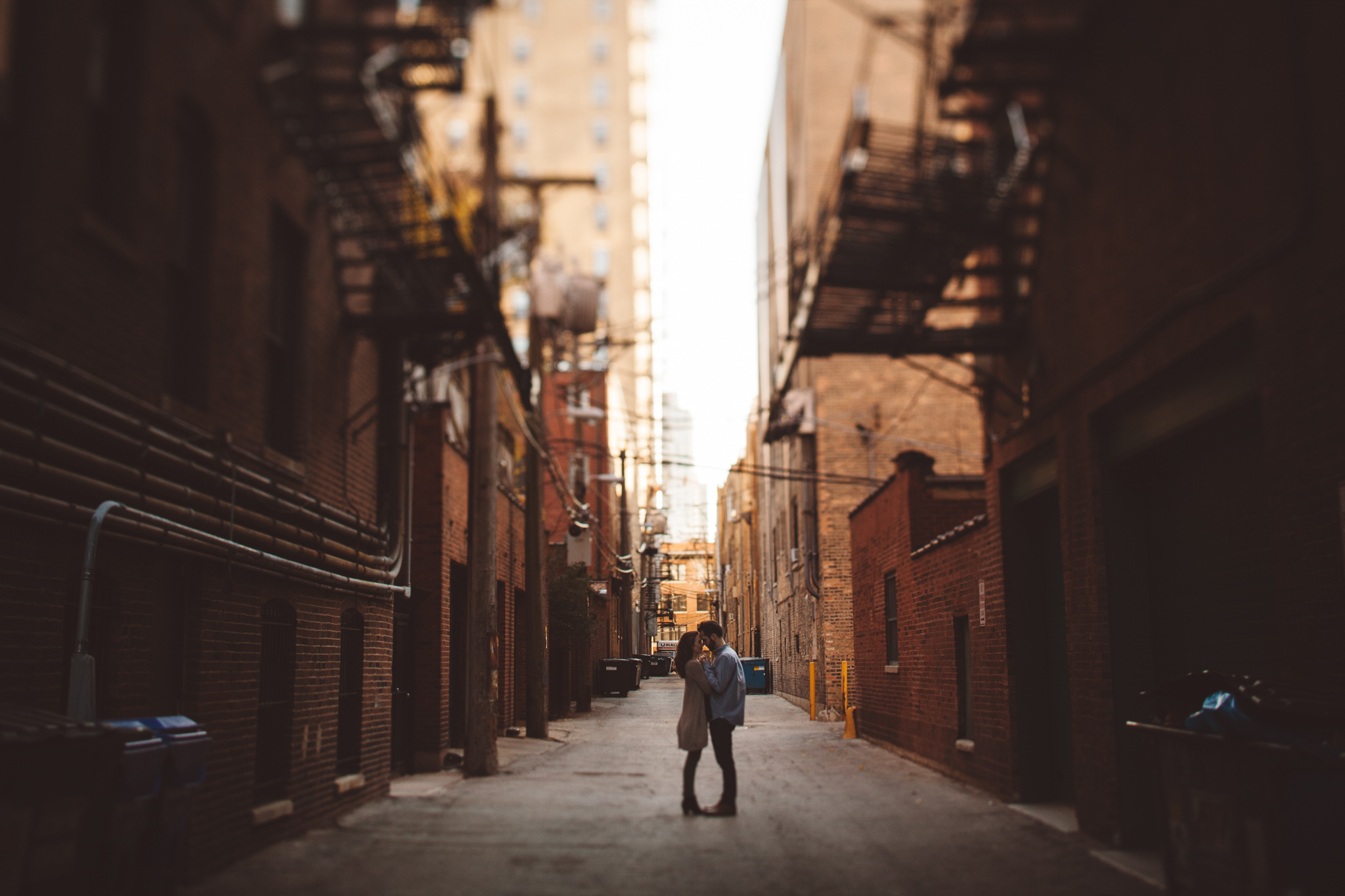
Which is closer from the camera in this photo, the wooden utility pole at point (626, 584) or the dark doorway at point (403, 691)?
the dark doorway at point (403, 691)

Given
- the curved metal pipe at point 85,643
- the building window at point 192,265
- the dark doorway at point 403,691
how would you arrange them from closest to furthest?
1. the curved metal pipe at point 85,643
2. the building window at point 192,265
3. the dark doorway at point 403,691

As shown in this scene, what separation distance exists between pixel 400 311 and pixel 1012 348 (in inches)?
259

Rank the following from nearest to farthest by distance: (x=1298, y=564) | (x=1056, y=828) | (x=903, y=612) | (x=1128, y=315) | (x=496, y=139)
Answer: (x=1298, y=564) < (x=1128, y=315) < (x=1056, y=828) < (x=496, y=139) < (x=903, y=612)

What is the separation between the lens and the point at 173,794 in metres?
6.47

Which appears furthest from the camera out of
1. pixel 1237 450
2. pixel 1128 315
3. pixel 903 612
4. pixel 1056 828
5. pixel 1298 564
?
pixel 903 612

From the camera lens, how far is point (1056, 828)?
10195 mm

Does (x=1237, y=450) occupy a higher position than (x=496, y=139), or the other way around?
(x=496, y=139)

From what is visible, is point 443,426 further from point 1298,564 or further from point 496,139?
point 1298,564

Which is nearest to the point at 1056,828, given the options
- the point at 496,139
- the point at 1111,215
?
the point at 1111,215

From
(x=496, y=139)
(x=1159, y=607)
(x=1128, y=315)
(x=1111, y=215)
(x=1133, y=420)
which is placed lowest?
(x=1159, y=607)

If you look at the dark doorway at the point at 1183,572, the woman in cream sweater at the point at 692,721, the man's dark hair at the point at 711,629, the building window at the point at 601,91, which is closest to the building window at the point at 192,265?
the woman in cream sweater at the point at 692,721

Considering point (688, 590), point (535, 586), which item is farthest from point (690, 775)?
point (688, 590)

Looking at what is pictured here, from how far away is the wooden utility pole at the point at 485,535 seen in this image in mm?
15000

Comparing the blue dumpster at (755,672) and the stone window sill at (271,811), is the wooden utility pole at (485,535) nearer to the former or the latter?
the stone window sill at (271,811)
